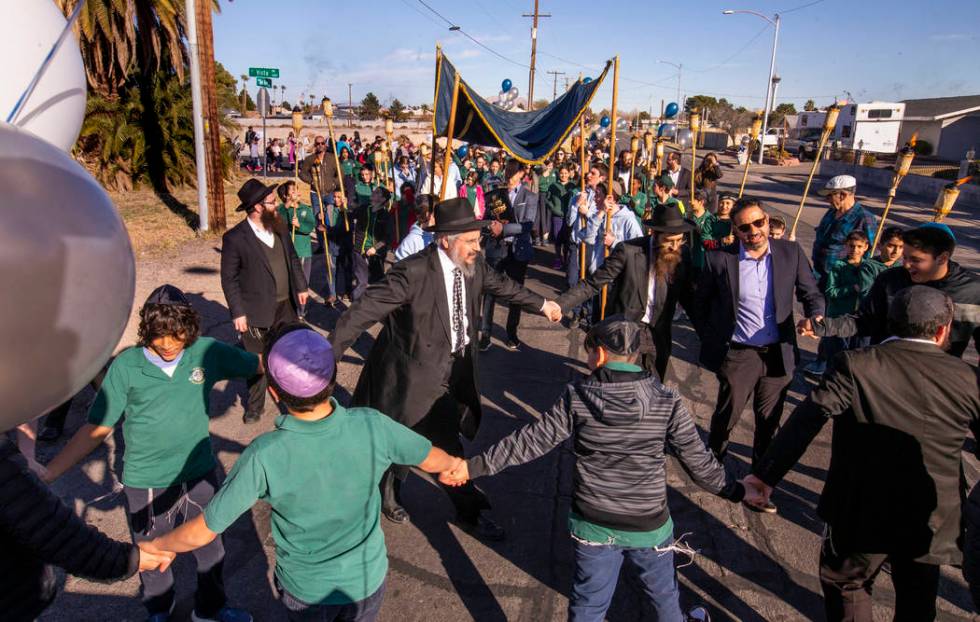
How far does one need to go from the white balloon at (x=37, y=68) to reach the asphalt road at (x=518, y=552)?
7.28 ft

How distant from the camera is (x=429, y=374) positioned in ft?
12.3

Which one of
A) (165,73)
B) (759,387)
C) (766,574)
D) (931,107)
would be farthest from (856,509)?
(931,107)

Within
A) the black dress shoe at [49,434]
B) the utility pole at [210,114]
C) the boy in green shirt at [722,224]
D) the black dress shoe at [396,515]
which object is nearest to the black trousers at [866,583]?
the black dress shoe at [396,515]

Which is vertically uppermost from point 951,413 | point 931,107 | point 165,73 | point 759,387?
point 931,107

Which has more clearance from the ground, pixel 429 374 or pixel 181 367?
pixel 181 367

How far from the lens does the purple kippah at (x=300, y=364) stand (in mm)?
2029

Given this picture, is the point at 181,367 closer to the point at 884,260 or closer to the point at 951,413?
the point at 951,413

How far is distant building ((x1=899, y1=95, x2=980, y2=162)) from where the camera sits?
41.4 meters

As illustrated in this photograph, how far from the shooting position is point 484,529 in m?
3.97

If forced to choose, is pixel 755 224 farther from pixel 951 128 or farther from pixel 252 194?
pixel 951 128

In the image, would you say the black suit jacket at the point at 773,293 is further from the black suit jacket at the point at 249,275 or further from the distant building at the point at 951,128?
the distant building at the point at 951,128

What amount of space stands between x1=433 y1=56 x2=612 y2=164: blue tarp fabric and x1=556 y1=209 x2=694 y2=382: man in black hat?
1.94 m

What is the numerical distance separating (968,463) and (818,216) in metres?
17.6

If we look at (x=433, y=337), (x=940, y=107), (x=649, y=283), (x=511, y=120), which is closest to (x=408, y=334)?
(x=433, y=337)
